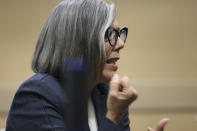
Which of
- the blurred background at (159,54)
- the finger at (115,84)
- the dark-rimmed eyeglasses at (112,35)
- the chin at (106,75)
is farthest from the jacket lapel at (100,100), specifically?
the blurred background at (159,54)

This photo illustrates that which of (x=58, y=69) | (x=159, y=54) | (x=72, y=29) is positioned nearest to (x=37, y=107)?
(x=58, y=69)

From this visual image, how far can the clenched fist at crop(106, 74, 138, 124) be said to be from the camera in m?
0.58

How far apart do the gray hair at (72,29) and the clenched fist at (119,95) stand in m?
0.13

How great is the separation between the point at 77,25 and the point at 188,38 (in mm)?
1835

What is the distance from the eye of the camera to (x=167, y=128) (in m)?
2.41

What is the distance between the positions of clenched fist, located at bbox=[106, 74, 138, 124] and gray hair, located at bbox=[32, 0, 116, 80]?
0.42 feet

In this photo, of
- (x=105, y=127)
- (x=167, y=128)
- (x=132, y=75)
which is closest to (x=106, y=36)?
(x=105, y=127)

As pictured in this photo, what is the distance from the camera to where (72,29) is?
0.71m

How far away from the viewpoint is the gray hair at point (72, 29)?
0.74 metres

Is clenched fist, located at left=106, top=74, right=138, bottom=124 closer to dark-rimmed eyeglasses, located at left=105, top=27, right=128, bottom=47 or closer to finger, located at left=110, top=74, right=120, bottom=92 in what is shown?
finger, located at left=110, top=74, right=120, bottom=92

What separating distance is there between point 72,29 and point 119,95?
0.70ft

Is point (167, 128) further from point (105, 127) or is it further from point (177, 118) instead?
point (105, 127)

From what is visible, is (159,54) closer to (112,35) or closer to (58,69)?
(112,35)

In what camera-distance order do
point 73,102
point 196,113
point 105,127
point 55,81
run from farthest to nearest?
1. point 196,113
2. point 55,81
3. point 105,127
4. point 73,102
